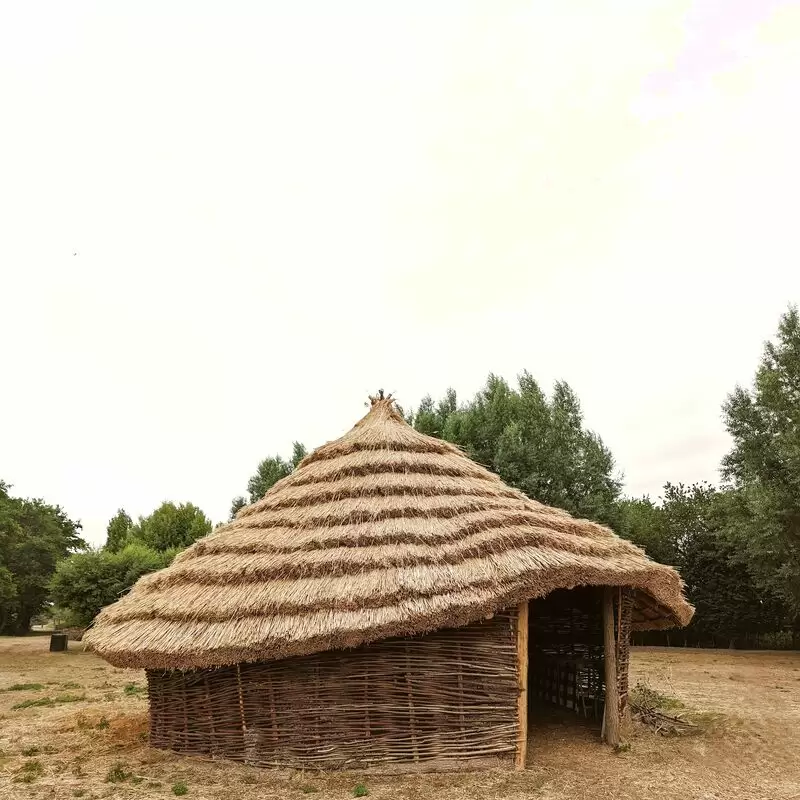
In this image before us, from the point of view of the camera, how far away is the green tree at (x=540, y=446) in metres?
26.9

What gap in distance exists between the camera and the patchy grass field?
823 centimetres

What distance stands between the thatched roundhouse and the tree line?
15.8 meters

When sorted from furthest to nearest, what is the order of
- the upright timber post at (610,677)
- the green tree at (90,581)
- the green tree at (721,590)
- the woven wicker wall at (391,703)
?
the green tree at (721,590)
the green tree at (90,581)
the upright timber post at (610,677)
the woven wicker wall at (391,703)

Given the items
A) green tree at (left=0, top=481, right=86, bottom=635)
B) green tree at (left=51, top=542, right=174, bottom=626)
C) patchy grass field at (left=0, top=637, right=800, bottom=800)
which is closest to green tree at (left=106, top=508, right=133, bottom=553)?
green tree at (left=0, top=481, right=86, bottom=635)

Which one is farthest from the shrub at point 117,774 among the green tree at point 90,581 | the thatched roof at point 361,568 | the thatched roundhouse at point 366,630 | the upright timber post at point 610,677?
the green tree at point 90,581

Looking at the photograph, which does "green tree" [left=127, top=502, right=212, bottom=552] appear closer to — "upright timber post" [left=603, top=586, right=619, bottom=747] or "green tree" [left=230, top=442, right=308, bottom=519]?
"green tree" [left=230, top=442, right=308, bottom=519]

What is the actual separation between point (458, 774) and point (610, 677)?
3.08 m

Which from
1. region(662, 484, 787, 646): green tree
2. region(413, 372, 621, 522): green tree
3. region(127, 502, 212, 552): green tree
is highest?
region(413, 372, 621, 522): green tree

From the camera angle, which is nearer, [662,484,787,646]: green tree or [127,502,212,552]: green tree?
[662,484,787,646]: green tree

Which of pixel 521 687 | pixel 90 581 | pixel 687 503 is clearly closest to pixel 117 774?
pixel 521 687

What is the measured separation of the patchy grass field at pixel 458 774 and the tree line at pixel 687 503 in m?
11.1

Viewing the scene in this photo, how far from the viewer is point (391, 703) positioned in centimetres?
903

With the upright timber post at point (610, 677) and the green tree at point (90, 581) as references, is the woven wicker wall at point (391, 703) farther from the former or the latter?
the green tree at point (90, 581)

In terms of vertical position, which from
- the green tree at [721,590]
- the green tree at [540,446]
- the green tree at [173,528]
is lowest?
the green tree at [721,590]
